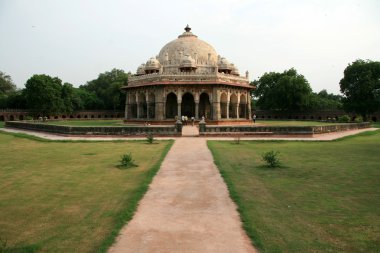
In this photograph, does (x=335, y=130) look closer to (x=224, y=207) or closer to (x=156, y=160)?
(x=156, y=160)

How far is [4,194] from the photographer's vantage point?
24.6 feet

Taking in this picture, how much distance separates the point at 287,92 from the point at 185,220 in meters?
53.0

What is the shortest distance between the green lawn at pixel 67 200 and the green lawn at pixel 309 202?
87.6 inches

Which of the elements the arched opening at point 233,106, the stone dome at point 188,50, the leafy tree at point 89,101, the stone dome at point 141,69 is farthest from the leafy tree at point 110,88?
the arched opening at point 233,106

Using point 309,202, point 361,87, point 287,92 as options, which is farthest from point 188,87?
point 309,202

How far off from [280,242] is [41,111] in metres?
55.7

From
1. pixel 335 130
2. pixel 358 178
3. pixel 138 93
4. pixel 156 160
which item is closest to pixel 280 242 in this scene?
pixel 358 178

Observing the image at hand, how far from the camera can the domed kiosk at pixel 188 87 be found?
36.5 metres

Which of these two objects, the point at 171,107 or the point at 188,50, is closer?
the point at 171,107

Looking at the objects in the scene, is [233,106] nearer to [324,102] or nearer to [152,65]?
[152,65]

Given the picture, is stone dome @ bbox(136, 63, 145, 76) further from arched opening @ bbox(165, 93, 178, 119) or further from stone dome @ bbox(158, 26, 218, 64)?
arched opening @ bbox(165, 93, 178, 119)

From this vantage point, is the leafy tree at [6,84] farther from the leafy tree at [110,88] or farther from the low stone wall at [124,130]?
the low stone wall at [124,130]

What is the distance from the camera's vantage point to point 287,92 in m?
55.9

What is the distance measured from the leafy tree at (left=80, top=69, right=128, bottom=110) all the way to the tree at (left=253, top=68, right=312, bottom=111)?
85.7 feet
